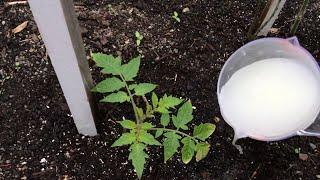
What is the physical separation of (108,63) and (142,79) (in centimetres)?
24

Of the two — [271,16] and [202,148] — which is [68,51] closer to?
[202,148]

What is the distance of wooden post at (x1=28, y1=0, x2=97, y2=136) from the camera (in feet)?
2.42

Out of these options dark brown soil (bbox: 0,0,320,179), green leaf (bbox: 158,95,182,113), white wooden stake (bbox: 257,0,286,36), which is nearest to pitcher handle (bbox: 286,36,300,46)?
white wooden stake (bbox: 257,0,286,36)

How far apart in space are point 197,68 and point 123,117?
0.26 meters

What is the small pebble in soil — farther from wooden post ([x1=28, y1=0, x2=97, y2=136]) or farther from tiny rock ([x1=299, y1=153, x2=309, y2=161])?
wooden post ([x1=28, y1=0, x2=97, y2=136])

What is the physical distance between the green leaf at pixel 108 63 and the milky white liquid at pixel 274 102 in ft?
0.92

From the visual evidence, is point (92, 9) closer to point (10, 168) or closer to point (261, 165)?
point (10, 168)

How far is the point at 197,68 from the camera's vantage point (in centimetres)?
124

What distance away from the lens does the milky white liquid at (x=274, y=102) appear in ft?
3.38

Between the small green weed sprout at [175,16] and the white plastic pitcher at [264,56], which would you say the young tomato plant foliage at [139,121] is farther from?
the small green weed sprout at [175,16]

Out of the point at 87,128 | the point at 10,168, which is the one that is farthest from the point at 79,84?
the point at 10,168

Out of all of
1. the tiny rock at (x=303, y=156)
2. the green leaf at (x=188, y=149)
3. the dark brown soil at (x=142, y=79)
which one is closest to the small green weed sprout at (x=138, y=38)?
the dark brown soil at (x=142, y=79)

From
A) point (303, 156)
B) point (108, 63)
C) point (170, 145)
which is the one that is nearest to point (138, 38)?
point (108, 63)

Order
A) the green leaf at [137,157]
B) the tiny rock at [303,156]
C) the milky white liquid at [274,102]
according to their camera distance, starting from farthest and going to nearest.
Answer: the tiny rock at [303,156] < the milky white liquid at [274,102] < the green leaf at [137,157]
